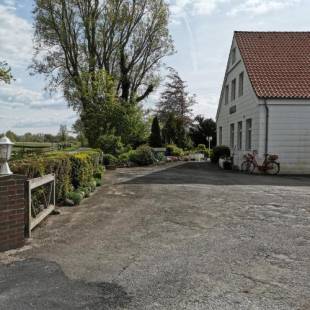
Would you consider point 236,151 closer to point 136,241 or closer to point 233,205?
point 233,205

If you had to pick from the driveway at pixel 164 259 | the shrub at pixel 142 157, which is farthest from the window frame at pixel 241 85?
the driveway at pixel 164 259

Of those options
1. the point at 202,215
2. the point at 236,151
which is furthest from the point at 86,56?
the point at 202,215

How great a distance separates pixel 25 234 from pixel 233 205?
492cm

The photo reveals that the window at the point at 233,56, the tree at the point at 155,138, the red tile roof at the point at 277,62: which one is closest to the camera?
the red tile roof at the point at 277,62

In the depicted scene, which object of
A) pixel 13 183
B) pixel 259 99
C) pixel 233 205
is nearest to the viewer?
pixel 13 183

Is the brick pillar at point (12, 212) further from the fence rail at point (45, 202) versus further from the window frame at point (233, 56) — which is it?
the window frame at point (233, 56)

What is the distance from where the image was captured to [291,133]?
19.2 metres

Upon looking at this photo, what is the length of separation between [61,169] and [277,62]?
15726 millimetres

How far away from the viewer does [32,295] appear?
4.06 m

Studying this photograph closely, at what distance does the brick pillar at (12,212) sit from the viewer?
5.68 meters

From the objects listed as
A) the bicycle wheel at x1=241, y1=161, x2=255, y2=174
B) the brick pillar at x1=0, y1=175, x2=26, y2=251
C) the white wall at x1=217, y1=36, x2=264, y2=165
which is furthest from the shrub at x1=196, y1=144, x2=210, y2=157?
the brick pillar at x1=0, y1=175, x2=26, y2=251

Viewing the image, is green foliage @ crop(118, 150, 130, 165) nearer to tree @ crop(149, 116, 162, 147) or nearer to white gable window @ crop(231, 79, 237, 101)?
white gable window @ crop(231, 79, 237, 101)

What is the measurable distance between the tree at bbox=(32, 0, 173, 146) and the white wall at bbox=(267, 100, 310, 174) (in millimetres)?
12017

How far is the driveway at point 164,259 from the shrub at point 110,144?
1618 cm
